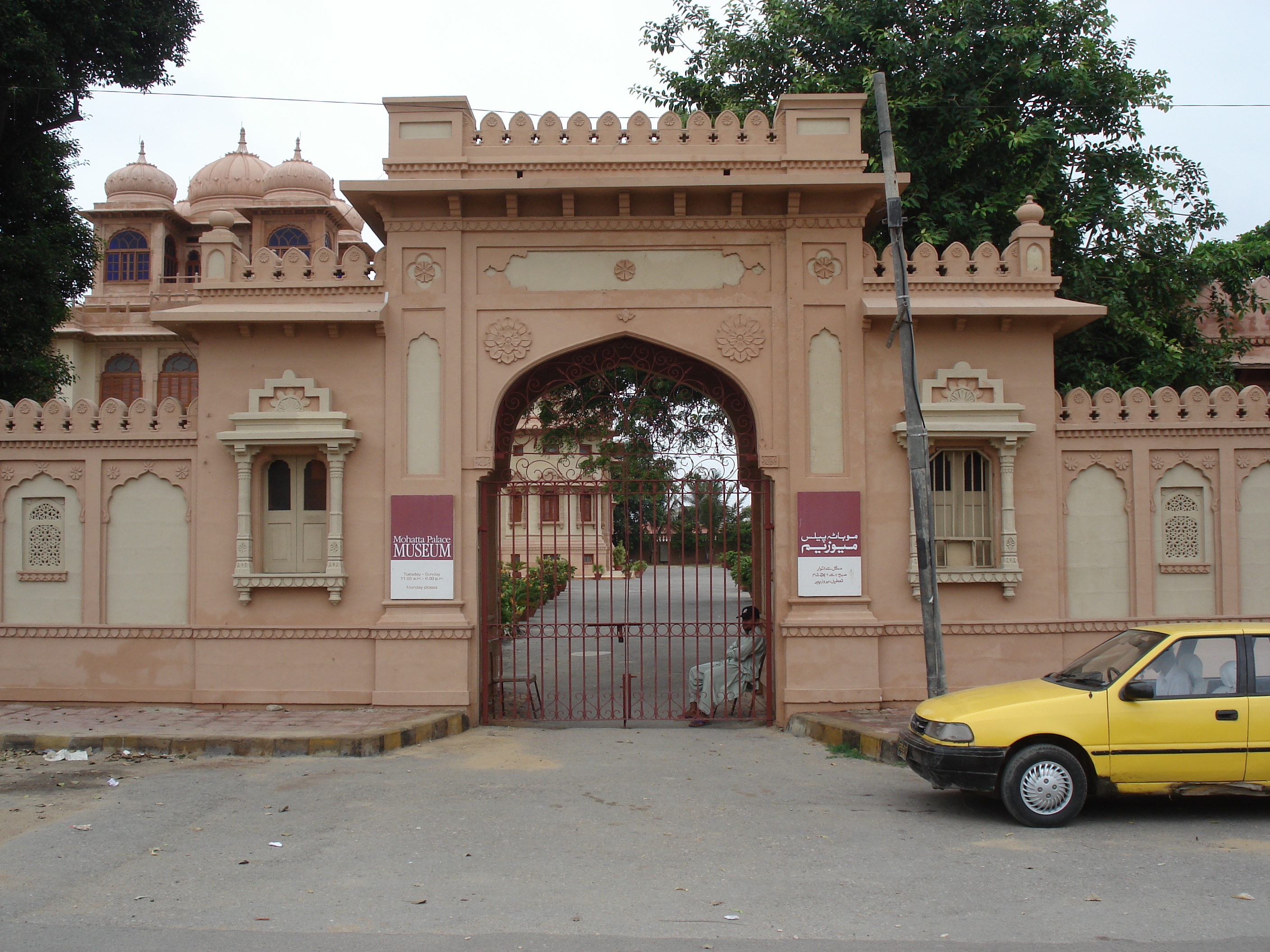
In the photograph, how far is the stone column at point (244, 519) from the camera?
32.4 ft

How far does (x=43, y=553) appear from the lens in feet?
33.7

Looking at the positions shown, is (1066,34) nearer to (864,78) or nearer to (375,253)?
(864,78)

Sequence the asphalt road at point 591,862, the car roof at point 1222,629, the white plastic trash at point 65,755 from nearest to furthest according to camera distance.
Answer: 1. the asphalt road at point 591,862
2. the car roof at point 1222,629
3. the white plastic trash at point 65,755

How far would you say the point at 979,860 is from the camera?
5777 millimetres

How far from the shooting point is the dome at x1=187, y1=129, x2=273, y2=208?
34688mm

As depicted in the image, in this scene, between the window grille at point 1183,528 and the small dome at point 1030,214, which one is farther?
the small dome at point 1030,214

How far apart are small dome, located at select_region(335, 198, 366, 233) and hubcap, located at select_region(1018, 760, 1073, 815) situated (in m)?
28.4

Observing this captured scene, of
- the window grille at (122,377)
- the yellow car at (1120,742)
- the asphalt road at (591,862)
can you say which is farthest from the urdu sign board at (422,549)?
the window grille at (122,377)

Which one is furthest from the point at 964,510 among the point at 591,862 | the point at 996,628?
the point at 591,862

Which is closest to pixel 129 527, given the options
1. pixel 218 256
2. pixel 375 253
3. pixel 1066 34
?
pixel 218 256

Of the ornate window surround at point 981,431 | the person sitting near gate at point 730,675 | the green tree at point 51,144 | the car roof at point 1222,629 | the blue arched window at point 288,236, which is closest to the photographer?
the car roof at point 1222,629

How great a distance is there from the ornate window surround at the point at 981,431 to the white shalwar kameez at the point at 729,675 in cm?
193

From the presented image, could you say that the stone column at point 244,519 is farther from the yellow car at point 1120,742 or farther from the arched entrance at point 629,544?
the yellow car at point 1120,742

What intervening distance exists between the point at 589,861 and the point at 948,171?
1157 centimetres
